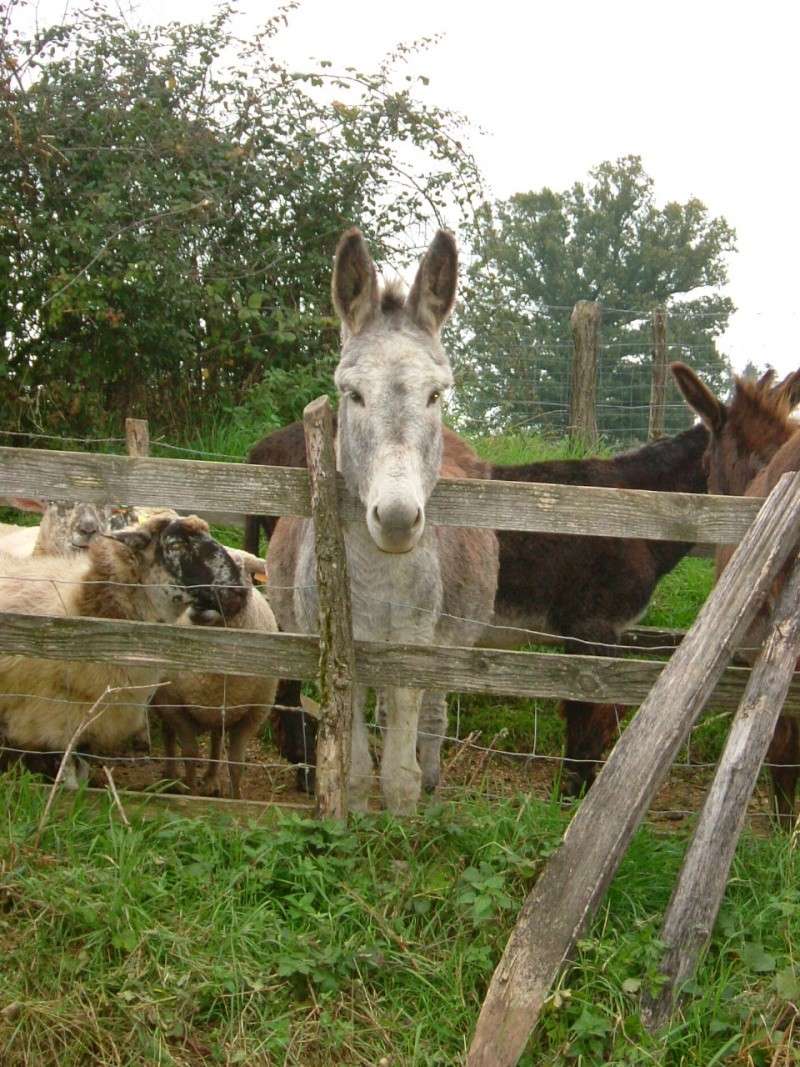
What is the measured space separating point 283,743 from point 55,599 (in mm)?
1558

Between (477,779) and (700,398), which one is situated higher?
(700,398)

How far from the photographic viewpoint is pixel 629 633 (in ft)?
22.9

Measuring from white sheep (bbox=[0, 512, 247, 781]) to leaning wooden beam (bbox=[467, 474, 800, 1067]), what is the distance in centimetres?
210

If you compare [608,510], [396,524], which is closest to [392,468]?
[396,524]

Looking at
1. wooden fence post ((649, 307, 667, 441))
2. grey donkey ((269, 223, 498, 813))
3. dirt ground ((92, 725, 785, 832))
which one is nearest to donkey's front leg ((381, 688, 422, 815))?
grey donkey ((269, 223, 498, 813))

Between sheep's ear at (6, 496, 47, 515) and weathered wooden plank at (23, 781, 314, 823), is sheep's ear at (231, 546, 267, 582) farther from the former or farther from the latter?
weathered wooden plank at (23, 781, 314, 823)

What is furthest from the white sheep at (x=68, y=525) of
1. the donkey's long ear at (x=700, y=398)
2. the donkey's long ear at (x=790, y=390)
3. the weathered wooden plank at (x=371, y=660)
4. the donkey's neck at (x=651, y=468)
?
the donkey's long ear at (x=790, y=390)

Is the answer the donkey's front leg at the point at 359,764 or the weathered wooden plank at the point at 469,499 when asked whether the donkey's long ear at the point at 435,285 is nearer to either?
the weathered wooden plank at the point at 469,499

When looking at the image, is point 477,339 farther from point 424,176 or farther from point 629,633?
point 629,633

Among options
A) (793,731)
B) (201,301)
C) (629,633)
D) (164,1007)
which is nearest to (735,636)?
(793,731)

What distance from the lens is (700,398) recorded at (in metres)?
6.10

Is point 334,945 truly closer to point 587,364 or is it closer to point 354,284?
point 354,284

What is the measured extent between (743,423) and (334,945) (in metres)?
3.79

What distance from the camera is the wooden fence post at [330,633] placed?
379 centimetres
